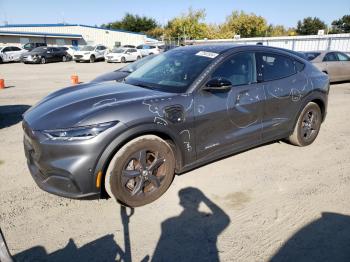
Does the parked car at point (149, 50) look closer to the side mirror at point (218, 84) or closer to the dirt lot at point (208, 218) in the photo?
the dirt lot at point (208, 218)

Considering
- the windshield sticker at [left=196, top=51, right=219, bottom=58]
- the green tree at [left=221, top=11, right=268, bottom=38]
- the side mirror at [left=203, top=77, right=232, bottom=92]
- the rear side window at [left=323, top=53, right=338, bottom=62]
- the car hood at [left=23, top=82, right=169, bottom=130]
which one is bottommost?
the car hood at [left=23, top=82, right=169, bottom=130]

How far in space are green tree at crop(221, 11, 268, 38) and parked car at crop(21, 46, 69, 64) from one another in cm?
5001

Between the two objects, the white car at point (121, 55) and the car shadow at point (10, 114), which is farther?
the white car at point (121, 55)

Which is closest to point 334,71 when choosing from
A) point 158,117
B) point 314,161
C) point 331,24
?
point 314,161

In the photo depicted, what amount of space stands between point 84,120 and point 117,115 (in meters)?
0.32

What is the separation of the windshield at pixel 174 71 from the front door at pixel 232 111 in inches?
→ 8.8

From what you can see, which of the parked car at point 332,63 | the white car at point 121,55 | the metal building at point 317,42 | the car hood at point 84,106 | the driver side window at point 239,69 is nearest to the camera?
the car hood at point 84,106

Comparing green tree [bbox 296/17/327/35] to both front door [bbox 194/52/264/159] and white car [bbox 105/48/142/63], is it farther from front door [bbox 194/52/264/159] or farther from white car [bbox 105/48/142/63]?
front door [bbox 194/52/264/159]

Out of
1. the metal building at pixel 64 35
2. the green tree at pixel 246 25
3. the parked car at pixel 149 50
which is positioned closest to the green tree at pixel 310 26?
the green tree at pixel 246 25

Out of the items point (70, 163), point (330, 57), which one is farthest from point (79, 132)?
point (330, 57)

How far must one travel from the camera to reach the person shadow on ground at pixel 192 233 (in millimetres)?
2725

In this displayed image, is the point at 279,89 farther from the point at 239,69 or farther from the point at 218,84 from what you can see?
the point at 218,84

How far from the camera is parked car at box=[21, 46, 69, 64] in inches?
1086

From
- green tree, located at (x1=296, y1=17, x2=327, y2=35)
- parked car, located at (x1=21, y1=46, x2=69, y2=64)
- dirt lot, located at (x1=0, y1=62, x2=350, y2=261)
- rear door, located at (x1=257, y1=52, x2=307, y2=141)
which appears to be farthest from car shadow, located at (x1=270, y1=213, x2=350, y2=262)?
green tree, located at (x1=296, y1=17, x2=327, y2=35)
